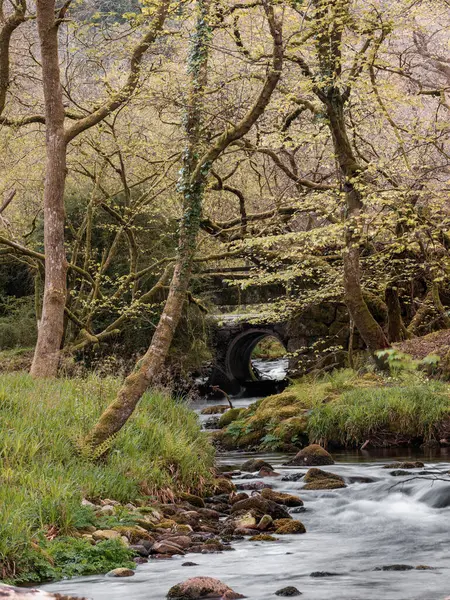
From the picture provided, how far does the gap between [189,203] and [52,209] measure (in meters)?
4.82

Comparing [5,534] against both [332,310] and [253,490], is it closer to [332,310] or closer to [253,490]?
[253,490]

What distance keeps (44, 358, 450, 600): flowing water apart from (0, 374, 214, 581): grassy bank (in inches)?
13.4

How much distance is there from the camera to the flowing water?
215 inches

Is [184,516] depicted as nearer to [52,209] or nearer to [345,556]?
[345,556]

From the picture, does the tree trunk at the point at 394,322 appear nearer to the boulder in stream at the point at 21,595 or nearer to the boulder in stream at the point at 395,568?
the boulder in stream at the point at 395,568

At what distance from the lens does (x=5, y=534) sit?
18.1 ft

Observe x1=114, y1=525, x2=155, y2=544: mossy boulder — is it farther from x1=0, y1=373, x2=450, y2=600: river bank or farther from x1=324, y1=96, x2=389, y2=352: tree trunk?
x1=324, y1=96, x2=389, y2=352: tree trunk

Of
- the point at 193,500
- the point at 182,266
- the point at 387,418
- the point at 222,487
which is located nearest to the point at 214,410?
the point at 387,418

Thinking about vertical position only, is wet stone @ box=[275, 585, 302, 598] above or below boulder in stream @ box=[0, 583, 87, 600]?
below

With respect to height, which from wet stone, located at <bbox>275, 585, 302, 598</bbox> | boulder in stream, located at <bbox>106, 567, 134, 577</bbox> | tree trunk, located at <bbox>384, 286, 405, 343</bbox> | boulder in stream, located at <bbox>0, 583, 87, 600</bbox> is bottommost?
wet stone, located at <bbox>275, 585, 302, 598</bbox>

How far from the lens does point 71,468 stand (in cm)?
738

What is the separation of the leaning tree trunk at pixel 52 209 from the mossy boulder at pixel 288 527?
547cm

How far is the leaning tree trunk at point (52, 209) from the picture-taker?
12.2 m

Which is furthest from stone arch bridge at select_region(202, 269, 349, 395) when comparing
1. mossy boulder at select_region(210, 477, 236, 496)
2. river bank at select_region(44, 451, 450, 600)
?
river bank at select_region(44, 451, 450, 600)
